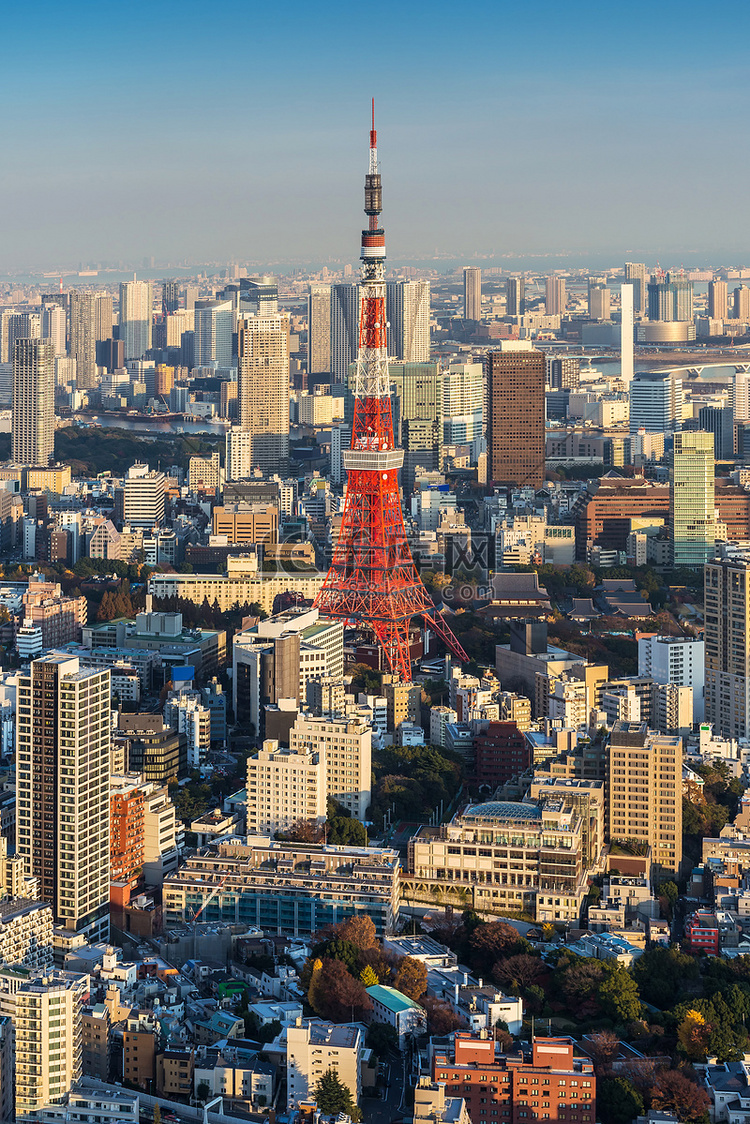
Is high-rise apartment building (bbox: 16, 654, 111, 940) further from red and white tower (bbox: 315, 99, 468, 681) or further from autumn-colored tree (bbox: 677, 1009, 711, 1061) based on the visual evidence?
red and white tower (bbox: 315, 99, 468, 681)

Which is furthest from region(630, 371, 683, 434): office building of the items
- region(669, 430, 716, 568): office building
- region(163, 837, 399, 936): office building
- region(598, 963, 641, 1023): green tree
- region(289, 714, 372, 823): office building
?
region(598, 963, 641, 1023): green tree

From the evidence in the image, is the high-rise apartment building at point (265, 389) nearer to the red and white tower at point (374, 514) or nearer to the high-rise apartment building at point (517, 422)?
the high-rise apartment building at point (517, 422)

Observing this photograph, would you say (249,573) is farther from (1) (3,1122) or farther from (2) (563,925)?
(1) (3,1122)

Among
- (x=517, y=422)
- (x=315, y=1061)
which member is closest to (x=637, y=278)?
(x=517, y=422)

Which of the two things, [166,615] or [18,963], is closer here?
[18,963]

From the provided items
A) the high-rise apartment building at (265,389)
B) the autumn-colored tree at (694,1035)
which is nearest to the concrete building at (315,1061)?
the autumn-colored tree at (694,1035)

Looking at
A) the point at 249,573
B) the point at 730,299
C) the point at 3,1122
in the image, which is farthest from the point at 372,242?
the point at 730,299

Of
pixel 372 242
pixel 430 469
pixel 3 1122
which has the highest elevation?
pixel 372 242

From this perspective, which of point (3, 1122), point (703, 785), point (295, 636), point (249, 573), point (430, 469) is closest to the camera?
point (3, 1122)
